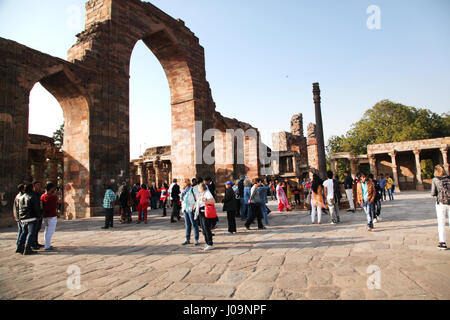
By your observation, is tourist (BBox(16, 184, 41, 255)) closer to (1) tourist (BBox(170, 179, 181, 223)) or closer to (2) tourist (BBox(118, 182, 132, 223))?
(2) tourist (BBox(118, 182, 132, 223))

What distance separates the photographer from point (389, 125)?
35938mm

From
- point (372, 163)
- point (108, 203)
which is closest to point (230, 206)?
point (108, 203)

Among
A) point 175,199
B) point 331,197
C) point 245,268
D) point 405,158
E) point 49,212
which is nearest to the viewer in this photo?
point 245,268

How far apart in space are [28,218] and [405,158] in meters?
32.6

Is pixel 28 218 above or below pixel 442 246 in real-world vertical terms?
above

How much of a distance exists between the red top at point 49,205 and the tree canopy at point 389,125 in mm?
37537

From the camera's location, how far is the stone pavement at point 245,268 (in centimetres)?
261

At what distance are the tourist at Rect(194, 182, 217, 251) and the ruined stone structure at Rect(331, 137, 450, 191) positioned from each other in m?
26.4

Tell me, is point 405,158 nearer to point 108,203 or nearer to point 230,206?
point 230,206

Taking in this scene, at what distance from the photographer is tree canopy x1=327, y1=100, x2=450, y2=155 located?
34.3 metres

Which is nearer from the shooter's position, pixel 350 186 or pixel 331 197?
pixel 331 197

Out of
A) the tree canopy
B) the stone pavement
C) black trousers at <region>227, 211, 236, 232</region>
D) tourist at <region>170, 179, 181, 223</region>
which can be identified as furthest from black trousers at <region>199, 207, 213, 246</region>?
the tree canopy

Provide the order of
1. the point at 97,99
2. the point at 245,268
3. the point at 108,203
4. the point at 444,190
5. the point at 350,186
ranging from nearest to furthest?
the point at 245,268, the point at 444,190, the point at 108,203, the point at 350,186, the point at 97,99

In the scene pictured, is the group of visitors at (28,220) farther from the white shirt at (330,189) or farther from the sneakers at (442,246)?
the sneakers at (442,246)
